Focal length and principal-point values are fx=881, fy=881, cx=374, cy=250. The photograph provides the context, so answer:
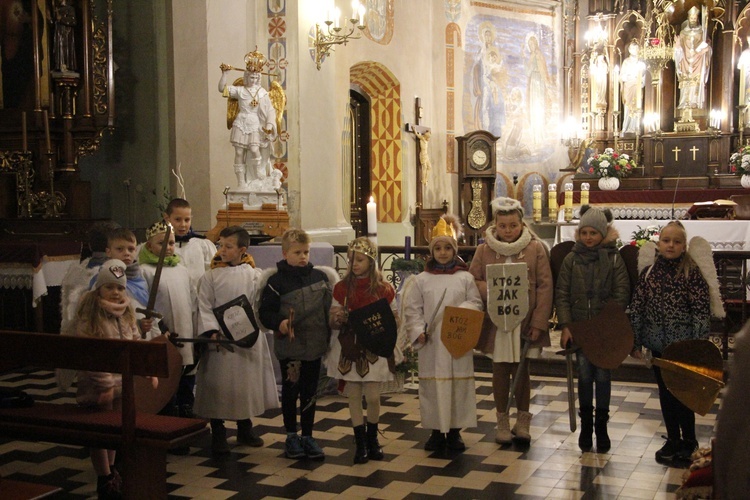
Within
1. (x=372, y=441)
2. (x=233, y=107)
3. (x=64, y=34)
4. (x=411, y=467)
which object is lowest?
(x=411, y=467)

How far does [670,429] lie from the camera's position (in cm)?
518

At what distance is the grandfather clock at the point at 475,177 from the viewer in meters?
15.9

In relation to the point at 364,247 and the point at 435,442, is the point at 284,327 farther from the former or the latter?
the point at 435,442

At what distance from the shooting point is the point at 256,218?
8406 mm

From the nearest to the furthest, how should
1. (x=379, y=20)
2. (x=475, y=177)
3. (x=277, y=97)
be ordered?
1. (x=277, y=97)
2. (x=379, y=20)
3. (x=475, y=177)

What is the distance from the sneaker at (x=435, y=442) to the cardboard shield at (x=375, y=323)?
74cm

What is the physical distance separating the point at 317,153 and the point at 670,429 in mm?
6831

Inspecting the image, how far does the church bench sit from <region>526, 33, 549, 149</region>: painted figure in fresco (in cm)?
1473

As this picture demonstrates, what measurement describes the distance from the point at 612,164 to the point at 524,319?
37.9 ft

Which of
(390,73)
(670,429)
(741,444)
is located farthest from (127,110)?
(741,444)

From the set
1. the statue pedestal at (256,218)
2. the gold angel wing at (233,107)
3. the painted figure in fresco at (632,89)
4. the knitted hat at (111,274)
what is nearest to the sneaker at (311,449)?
the knitted hat at (111,274)

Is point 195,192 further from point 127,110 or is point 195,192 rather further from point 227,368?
point 227,368

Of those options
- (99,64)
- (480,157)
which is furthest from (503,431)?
(480,157)

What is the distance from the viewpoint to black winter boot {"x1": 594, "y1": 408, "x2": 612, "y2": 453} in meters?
5.37
